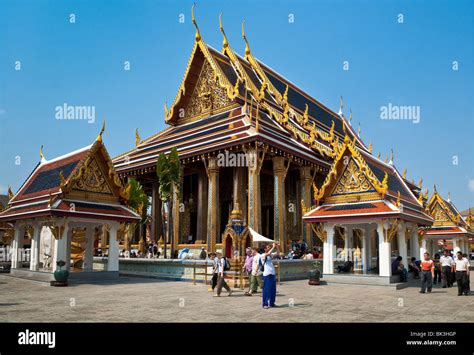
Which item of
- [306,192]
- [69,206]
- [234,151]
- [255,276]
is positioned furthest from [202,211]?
[255,276]

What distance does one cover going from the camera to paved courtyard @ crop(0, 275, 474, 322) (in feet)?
24.9

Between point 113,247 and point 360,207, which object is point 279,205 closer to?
point 360,207

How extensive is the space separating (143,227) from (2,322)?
74.3 feet

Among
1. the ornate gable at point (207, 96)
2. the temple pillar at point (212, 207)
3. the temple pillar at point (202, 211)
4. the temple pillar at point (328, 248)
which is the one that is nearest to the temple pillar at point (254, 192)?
the temple pillar at point (212, 207)

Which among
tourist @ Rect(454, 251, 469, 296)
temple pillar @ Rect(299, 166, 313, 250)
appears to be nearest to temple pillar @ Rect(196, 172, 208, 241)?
temple pillar @ Rect(299, 166, 313, 250)

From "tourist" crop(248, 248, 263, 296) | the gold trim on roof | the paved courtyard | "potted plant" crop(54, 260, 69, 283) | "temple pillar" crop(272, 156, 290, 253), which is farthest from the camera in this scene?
"temple pillar" crop(272, 156, 290, 253)

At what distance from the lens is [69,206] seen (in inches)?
560

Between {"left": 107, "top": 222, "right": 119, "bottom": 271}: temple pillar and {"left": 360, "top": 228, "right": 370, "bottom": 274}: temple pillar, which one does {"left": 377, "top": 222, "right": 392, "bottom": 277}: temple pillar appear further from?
{"left": 107, "top": 222, "right": 119, "bottom": 271}: temple pillar

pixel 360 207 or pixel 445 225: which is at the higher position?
pixel 360 207

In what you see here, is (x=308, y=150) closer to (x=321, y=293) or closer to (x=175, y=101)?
(x=175, y=101)

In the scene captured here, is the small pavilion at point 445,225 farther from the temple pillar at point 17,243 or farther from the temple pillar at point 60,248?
the temple pillar at point 17,243

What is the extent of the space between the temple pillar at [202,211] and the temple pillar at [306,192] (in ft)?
18.4

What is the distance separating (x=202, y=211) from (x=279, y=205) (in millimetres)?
4891

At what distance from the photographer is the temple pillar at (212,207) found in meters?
21.7
